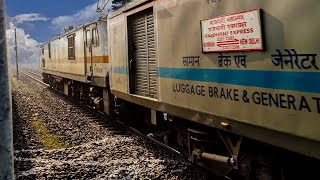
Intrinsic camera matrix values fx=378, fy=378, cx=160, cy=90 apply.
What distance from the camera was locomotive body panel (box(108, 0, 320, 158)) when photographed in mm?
3078

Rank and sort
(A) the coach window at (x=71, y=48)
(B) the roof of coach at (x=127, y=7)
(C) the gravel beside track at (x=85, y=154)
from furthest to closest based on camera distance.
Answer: (A) the coach window at (x=71, y=48) < (B) the roof of coach at (x=127, y=7) < (C) the gravel beside track at (x=85, y=154)

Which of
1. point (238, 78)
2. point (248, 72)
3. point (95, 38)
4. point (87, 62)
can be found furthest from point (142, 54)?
point (87, 62)

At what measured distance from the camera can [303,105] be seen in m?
3.13

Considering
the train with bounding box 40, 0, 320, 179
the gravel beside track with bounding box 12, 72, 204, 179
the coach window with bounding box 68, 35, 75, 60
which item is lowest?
the gravel beside track with bounding box 12, 72, 204, 179

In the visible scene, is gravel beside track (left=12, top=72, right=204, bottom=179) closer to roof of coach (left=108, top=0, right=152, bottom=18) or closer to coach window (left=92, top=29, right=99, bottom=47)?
coach window (left=92, top=29, right=99, bottom=47)

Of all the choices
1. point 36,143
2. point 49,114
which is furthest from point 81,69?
point 36,143

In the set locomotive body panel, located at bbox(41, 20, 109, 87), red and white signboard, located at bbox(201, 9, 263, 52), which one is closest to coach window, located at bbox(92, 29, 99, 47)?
locomotive body panel, located at bbox(41, 20, 109, 87)

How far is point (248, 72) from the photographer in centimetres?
379

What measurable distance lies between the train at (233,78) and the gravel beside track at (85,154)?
0.67 metres

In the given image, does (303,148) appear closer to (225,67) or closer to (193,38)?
(225,67)

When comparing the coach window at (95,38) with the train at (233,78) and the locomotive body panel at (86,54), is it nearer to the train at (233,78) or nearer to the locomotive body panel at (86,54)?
the locomotive body panel at (86,54)

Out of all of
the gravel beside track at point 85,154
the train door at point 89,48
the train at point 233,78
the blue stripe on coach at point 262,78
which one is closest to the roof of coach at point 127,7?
the train at point 233,78

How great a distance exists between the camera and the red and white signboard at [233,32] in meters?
3.66

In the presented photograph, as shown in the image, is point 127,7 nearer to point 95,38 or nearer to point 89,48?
point 95,38
